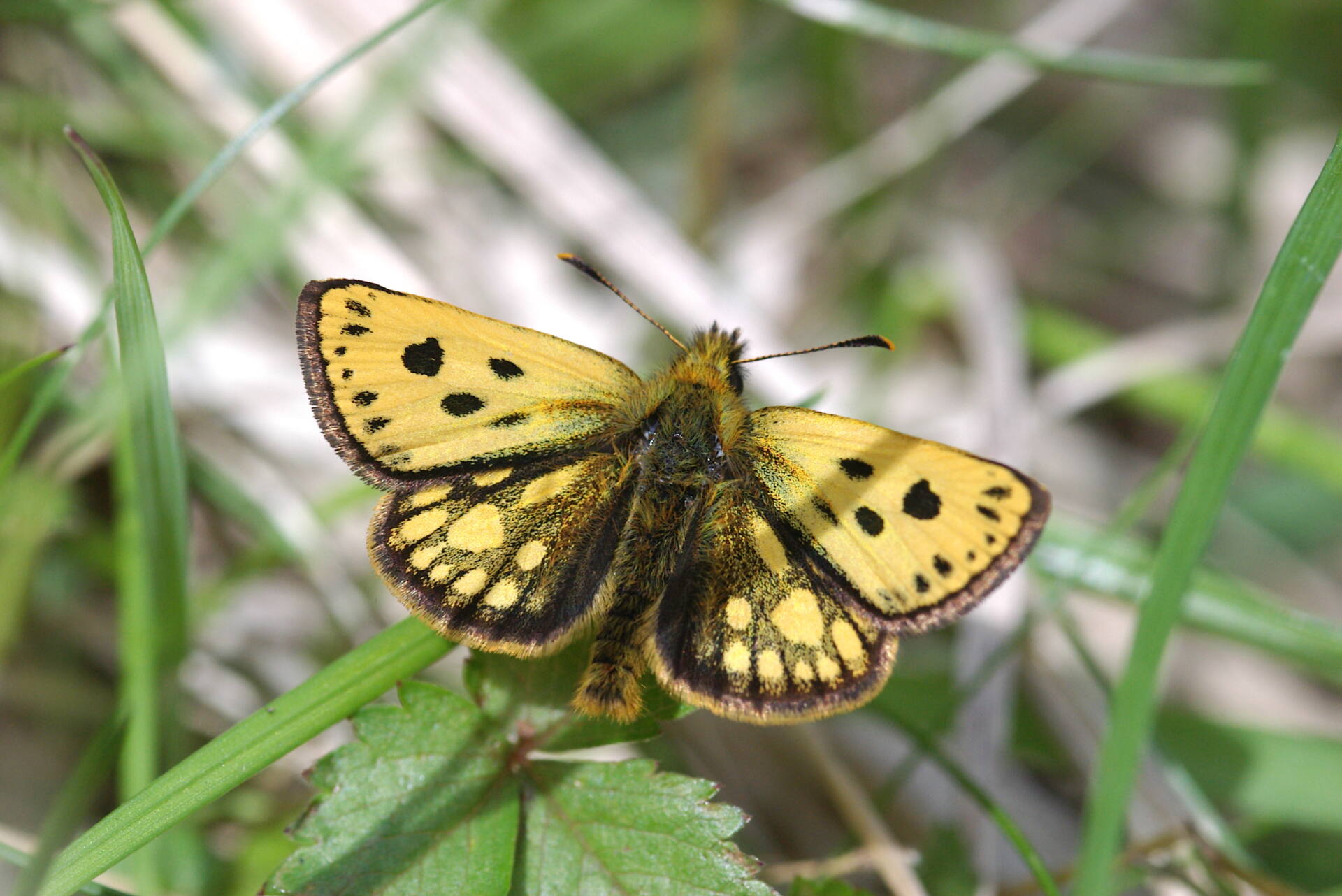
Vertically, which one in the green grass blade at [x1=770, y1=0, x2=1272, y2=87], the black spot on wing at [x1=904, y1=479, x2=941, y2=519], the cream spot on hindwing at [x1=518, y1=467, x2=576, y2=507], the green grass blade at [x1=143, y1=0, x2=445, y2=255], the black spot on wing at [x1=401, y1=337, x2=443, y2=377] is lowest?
the black spot on wing at [x1=904, y1=479, x2=941, y2=519]

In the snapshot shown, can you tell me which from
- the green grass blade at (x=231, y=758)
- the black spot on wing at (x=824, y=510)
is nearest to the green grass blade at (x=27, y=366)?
the green grass blade at (x=231, y=758)

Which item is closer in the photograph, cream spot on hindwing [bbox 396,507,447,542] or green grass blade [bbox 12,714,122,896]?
green grass blade [bbox 12,714,122,896]

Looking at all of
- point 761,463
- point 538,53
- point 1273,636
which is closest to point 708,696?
point 761,463

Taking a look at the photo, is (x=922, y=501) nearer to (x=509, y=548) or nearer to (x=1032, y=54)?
(x=509, y=548)

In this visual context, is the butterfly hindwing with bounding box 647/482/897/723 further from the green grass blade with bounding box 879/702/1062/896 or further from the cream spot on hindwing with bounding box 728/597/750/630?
the green grass blade with bounding box 879/702/1062/896

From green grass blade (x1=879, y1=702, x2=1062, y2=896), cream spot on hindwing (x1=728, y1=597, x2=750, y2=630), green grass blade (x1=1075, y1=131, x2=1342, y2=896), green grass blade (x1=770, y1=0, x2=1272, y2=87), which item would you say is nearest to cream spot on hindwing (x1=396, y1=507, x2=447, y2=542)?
cream spot on hindwing (x1=728, y1=597, x2=750, y2=630)
